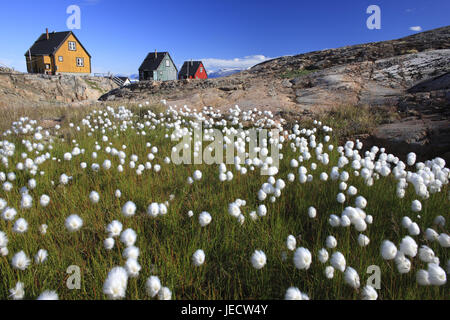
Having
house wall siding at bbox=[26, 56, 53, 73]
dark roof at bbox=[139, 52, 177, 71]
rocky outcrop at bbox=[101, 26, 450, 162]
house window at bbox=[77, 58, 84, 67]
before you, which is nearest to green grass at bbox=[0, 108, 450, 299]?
rocky outcrop at bbox=[101, 26, 450, 162]

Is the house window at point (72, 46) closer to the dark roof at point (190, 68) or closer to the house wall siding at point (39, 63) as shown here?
the house wall siding at point (39, 63)

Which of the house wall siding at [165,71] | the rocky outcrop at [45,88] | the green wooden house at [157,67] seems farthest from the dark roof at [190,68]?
the rocky outcrop at [45,88]

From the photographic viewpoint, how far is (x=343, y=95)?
7746 mm

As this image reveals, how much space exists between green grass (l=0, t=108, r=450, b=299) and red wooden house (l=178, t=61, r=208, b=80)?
60100mm

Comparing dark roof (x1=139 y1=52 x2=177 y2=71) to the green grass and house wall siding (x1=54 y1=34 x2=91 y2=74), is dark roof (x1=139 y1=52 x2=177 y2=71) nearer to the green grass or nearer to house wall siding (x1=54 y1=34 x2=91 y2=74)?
house wall siding (x1=54 y1=34 x2=91 y2=74)

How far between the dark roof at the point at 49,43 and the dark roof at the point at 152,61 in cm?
1354

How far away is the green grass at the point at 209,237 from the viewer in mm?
1915

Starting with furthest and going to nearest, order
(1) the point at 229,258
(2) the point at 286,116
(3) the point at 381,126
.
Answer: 1. (2) the point at 286,116
2. (3) the point at 381,126
3. (1) the point at 229,258

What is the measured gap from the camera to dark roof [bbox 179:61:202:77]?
197 ft

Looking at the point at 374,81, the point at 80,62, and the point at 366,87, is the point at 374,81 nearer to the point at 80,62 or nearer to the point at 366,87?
the point at 366,87

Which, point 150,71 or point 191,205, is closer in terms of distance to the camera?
point 191,205

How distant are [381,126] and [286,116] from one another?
2417 millimetres

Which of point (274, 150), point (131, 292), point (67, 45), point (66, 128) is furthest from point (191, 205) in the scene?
point (67, 45)
